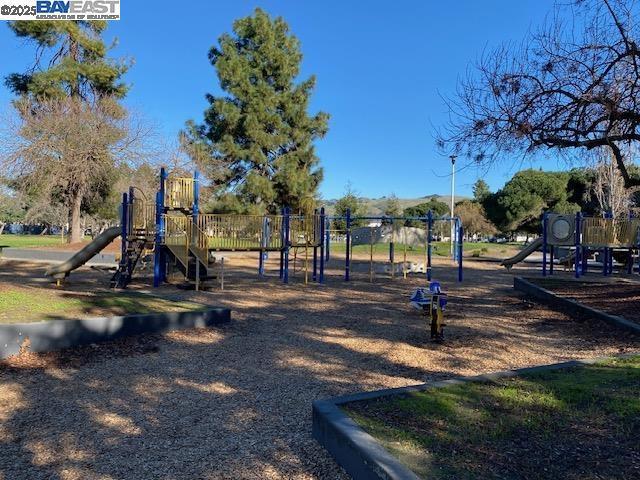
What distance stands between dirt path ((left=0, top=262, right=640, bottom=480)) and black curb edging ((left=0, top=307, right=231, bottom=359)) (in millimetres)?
223

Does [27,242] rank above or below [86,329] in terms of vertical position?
above

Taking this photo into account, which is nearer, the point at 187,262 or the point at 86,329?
the point at 86,329

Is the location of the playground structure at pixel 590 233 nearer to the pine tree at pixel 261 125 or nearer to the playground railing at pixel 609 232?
the playground railing at pixel 609 232

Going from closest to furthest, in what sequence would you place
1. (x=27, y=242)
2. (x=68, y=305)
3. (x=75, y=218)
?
(x=68, y=305) < (x=75, y=218) < (x=27, y=242)

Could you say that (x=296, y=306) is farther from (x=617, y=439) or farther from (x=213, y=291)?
(x=617, y=439)

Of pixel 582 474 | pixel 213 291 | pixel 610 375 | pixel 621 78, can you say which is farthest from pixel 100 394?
pixel 621 78

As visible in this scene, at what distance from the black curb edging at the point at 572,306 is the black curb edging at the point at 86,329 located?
6.35 m

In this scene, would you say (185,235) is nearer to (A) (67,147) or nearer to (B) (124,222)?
(B) (124,222)

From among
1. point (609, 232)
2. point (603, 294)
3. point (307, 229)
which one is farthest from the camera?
point (609, 232)

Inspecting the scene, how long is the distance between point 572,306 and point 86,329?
8.40m

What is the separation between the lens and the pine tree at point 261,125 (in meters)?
31.3

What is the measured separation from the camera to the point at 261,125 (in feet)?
103

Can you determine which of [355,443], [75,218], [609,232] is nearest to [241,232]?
[355,443]

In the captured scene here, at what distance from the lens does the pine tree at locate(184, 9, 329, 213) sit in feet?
103
